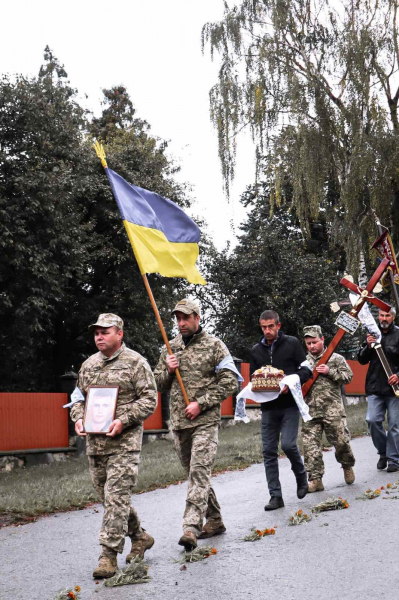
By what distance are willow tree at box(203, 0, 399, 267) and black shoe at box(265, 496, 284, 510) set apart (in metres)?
15.7

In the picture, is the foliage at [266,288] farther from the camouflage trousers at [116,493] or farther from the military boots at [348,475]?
the camouflage trousers at [116,493]

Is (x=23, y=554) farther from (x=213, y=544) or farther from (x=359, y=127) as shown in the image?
(x=359, y=127)

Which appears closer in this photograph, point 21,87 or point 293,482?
point 293,482

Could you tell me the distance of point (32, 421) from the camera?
16.5 meters

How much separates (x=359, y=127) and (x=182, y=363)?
17727mm

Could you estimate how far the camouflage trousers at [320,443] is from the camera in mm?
9375

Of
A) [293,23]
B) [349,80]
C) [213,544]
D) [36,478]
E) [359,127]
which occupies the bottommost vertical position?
[36,478]

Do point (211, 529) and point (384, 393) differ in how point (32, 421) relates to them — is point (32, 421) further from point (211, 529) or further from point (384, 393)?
point (211, 529)

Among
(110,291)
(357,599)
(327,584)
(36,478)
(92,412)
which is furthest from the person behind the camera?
(110,291)

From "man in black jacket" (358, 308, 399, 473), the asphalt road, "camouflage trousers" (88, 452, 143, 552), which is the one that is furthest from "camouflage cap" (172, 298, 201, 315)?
"man in black jacket" (358, 308, 399, 473)

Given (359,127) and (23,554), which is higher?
(359,127)

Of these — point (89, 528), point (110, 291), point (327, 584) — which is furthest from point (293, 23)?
point (327, 584)

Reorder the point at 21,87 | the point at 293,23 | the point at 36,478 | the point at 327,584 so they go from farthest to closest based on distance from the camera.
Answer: the point at 293,23 < the point at 21,87 < the point at 36,478 < the point at 327,584

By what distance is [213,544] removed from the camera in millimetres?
6648
